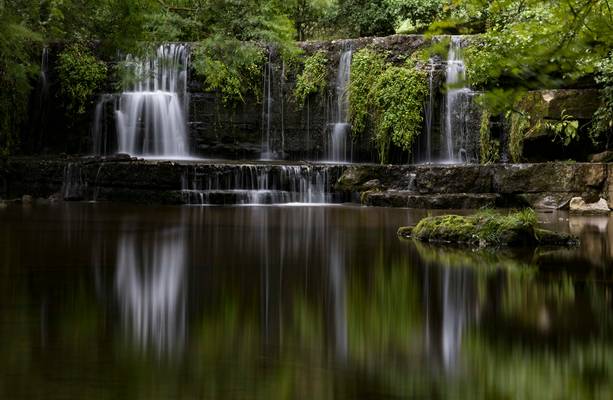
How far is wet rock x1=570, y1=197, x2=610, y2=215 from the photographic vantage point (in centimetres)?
1650

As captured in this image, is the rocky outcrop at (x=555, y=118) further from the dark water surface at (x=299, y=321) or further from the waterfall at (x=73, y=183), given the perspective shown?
the dark water surface at (x=299, y=321)

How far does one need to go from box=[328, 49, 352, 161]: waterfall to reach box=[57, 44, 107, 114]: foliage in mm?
6642

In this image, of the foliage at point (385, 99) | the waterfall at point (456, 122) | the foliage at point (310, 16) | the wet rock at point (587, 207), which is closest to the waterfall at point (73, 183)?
the foliage at point (385, 99)

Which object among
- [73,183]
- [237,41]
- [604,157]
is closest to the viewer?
[237,41]

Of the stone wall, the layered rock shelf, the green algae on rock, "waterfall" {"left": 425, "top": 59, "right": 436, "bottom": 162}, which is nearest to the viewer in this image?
the green algae on rock

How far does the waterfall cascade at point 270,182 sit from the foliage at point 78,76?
663 cm

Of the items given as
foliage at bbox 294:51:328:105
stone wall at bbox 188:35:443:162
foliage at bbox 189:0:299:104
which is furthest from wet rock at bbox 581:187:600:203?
foliage at bbox 294:51:328:105

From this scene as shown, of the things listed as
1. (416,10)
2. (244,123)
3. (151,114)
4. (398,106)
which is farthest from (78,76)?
(416,10)

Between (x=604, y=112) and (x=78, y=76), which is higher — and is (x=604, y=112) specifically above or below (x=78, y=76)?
below

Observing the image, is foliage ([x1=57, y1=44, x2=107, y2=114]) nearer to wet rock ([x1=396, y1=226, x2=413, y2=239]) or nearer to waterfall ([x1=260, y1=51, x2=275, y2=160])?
waterfall ([x1=260, y1=51, x2=275, y2=160])

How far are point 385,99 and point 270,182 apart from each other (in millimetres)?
5541

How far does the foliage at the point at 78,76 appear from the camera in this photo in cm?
2369

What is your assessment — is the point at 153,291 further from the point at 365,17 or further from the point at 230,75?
the point at 365,17

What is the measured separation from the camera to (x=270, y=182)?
1881 centimetres
